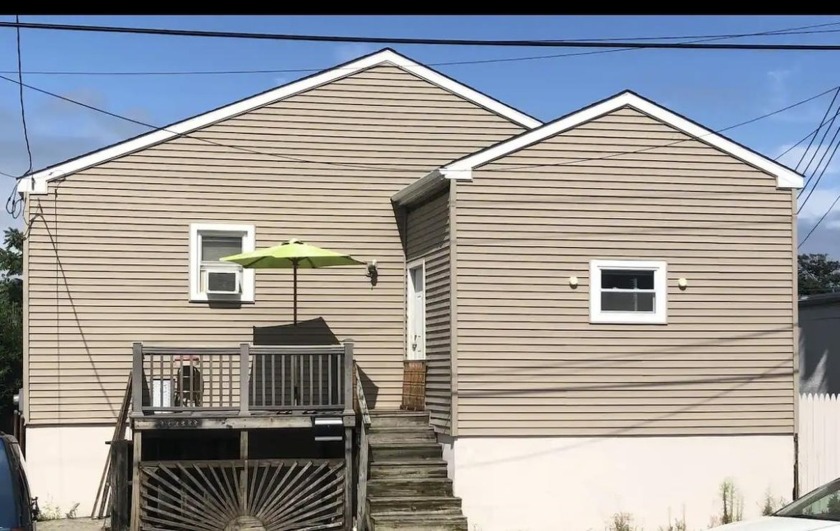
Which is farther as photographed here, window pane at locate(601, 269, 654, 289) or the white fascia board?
window pane at locate(601, 269, 654, 289)

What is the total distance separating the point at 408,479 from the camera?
14.6 metres

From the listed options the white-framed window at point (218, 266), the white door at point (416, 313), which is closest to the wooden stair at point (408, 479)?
the white door at point (416, 313)

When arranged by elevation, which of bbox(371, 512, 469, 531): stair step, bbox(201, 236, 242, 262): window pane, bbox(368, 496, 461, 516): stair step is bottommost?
bbox(371, 512, 469, 531): stair step

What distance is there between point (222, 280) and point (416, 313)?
9.61 ft

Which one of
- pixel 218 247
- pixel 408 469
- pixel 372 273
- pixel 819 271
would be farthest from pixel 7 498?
pixel 819 271

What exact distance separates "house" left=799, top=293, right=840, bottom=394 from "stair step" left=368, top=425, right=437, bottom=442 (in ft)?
31.5

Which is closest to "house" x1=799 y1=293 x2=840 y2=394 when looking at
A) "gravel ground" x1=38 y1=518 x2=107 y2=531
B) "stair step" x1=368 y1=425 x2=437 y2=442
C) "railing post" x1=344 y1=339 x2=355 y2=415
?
"stair step" x1=368 y1=425 x2=437 y2=442

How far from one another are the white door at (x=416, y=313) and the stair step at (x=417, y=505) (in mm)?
2517

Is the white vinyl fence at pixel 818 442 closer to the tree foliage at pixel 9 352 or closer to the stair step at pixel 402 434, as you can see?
the stair step at pixel 402 434

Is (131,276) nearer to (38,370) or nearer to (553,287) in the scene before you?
(38,370)

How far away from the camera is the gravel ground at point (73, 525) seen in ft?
49.2

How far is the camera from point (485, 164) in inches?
583

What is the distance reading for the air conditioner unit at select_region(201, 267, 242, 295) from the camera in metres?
16.7

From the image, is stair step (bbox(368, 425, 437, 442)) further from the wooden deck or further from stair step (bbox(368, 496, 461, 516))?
stair step (bbox(368, 496, 461, 516))
